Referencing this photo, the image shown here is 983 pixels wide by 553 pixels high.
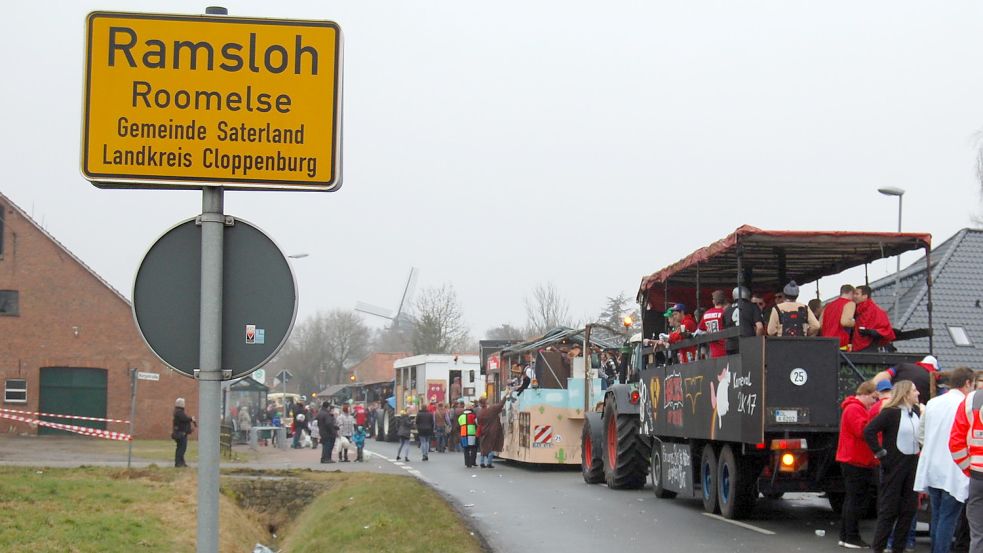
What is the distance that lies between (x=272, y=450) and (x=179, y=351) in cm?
3451

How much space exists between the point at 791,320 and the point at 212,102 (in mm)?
10044

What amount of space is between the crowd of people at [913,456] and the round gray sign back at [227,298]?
6017 mm

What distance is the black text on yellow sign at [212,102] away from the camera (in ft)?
16.8

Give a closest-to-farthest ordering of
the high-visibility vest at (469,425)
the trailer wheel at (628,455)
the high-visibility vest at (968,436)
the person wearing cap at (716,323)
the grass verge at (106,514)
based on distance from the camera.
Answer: the high-visibility vest at (968,436) < the grass verge at (106,514) < the person wearing cap at (716,323) < the trailer wheel at (628,455) < the high-visibility vest at (469,425)

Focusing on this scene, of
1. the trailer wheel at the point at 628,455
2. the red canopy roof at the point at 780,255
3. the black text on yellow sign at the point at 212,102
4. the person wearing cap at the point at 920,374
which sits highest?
the red canopy roof at the point at 780,255

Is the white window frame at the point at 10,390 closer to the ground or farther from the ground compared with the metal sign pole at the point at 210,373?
closer to the ground

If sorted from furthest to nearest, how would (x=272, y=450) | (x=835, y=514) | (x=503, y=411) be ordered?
1. (x=272, y=450)
2. (x=503, y=411)
3. (x=835, y=514)

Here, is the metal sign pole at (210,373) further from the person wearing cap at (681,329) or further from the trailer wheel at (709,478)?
the person wearing cap at (681,329)

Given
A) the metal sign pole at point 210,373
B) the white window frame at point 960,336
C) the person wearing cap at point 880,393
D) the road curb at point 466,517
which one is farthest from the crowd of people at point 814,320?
the white window frame at point 960,336

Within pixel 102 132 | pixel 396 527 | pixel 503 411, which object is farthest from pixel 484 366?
pixel 102 132

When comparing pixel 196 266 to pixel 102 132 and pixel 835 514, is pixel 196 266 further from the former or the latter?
pixel 835 514

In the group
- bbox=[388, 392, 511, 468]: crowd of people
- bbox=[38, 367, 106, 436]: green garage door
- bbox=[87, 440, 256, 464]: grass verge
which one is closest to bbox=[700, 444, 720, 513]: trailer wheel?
bbox=[388, 392, 511, 468]: crowd of people

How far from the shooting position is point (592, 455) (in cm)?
2162

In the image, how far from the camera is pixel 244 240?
16.4 ft
